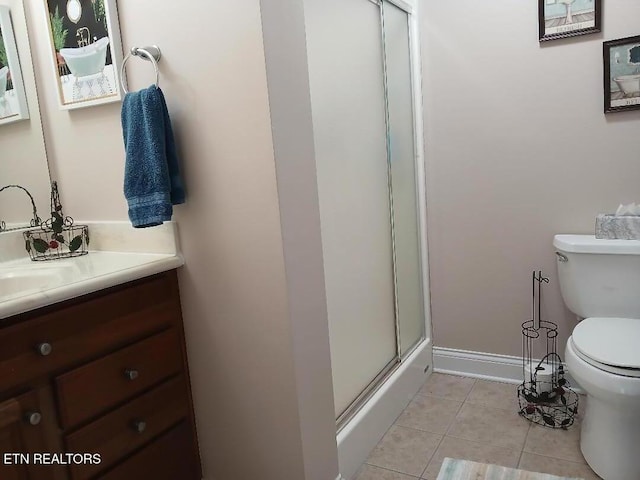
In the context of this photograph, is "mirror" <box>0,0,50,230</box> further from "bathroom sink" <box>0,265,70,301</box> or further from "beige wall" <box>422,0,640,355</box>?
"beige wall" <box>422,0,640,355</box>

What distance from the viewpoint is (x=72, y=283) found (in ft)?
3.86

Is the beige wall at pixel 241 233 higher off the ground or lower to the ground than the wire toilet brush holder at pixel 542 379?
higher

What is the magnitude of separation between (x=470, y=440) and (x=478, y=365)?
591 millimetres

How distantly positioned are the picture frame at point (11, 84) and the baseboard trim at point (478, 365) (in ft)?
6.92

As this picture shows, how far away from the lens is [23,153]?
166cm

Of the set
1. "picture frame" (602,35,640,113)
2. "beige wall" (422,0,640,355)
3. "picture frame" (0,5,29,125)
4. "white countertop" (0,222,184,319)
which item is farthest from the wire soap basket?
"picture frame" (602,35,640,113)

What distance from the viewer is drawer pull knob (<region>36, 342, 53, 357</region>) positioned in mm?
1107

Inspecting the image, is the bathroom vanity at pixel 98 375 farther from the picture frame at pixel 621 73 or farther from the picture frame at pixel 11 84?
the picture frame at pixel 621 73

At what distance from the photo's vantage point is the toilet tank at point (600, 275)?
1.84m

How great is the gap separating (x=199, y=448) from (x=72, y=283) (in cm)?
74

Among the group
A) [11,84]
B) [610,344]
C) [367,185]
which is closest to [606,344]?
[610,344]

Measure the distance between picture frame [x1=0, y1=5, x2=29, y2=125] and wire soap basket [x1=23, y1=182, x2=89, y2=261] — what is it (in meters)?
0.36

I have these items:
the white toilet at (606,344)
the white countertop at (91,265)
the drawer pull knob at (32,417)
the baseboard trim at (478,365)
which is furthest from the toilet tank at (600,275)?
the drawer pull knob at (32,417)

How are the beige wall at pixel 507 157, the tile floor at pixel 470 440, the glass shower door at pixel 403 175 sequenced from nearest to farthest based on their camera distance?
1. the tile floor at pixel 470 440
2. the beige wall at pixel 507 157
3. the glass shower door at pixel 403 175
